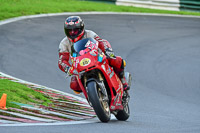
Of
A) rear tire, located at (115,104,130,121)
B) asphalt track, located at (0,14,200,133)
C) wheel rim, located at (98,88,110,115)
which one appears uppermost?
wheel rim, located at (98,88,110,115)

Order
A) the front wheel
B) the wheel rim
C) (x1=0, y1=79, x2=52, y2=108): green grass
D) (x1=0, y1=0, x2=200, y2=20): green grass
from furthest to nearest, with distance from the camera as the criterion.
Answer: (x1=0, y1=0, x2=200, y2=20): green grass
(x1=0, y1=79, x2=52, y2=108): green grass
the wheel rim
the front wheel

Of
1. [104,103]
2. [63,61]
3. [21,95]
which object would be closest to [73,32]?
[63,61]

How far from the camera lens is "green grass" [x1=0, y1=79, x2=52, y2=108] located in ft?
26.1

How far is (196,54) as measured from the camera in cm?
1623

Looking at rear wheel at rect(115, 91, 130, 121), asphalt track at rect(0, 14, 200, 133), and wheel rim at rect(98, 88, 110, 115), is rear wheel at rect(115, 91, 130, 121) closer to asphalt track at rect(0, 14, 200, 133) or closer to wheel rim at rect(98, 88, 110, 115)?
asphalt track at rect(0, 14, 200, 133)

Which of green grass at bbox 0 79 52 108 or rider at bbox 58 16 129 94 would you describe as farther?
green grass at bbox 0 79 52 108

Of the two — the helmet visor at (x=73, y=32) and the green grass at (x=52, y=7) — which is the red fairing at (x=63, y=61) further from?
the green grass at (x=52, y=7)

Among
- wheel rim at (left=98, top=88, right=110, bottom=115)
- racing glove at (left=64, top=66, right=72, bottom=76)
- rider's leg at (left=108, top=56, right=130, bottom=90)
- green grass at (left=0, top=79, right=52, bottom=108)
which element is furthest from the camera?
green grass at (left=0, top=79, right=52, bottom=108)

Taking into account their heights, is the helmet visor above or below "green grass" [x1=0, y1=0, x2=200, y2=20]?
above

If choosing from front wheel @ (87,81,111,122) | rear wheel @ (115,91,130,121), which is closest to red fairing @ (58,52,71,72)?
front wheel @ (87,81,111,122)

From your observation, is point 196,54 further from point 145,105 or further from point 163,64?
point 145,105

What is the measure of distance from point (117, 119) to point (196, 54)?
29.2 feet

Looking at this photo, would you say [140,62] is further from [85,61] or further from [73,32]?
[85,61]

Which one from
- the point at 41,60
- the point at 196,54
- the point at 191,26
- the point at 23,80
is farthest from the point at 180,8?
the point at 23,80
